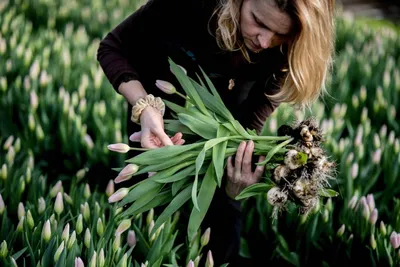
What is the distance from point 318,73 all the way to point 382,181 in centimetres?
118

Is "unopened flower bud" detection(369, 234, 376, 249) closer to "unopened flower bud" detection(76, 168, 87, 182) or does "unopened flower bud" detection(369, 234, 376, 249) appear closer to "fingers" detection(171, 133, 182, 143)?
"fingers" detection(171, 133, 182, 143)

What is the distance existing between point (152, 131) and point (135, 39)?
1.31 feet

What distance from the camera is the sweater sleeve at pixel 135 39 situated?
2.03 m

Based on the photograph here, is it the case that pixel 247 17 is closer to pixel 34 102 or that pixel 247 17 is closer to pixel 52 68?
pixel 34 102

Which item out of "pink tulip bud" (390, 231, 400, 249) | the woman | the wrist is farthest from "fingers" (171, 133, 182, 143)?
"pink tulip bud" (390, 231, 400, 249)

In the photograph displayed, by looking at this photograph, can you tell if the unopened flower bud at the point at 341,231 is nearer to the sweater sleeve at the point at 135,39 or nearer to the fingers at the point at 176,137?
the fingers at the point at 176,137

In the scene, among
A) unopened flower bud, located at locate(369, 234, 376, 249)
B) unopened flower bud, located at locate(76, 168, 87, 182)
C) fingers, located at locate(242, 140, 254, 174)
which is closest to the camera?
fingers, located at locate(242, 140, 254, 174)

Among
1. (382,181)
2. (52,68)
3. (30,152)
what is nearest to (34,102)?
(30,152)

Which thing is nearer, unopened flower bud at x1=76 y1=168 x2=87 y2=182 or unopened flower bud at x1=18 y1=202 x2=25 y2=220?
unopened flower bud at x1=18 y1=202 x2=25 y2=220

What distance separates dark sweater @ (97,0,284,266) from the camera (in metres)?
2.03

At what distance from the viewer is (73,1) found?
17.6ft

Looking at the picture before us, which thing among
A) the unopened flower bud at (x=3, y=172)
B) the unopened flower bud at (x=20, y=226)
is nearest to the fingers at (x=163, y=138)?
the unopened flower bud at (x=20, y=226)

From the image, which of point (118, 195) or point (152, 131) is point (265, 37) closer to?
point (152, 131)

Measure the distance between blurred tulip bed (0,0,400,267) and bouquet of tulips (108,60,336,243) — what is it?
5.8 inches
